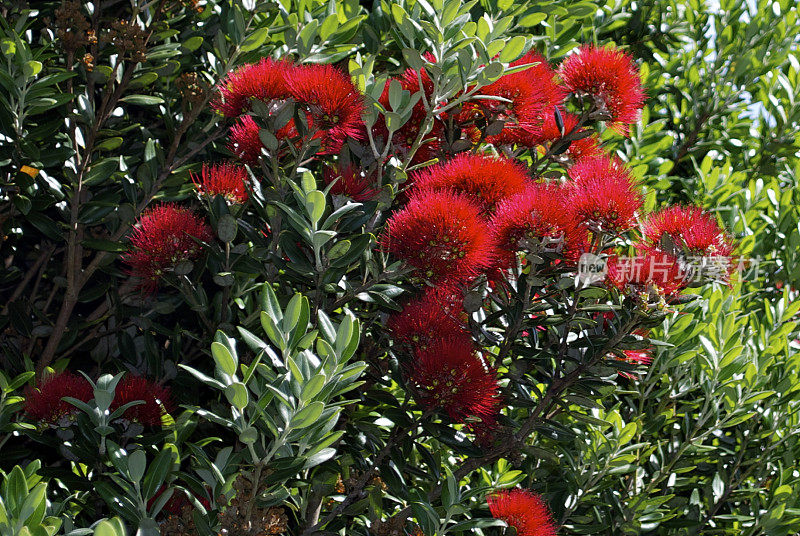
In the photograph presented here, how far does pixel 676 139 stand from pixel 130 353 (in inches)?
83.0

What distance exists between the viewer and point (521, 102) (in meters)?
1.67

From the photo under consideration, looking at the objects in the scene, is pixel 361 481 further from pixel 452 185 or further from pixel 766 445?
pixel 766 445

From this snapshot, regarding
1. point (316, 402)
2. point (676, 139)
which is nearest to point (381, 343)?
point (316, 402)

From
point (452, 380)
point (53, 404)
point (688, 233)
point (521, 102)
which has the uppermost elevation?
point (521, 102)

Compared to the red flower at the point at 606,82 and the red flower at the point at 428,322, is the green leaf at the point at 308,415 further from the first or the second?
the red flower at the point at 606,82

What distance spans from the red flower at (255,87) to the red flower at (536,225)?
0.52m

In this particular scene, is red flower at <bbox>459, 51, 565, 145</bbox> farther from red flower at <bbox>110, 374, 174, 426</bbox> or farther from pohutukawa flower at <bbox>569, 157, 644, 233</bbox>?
red flower at <bbox>110, 374, 174, 426</bbox>

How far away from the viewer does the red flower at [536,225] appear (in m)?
1.38

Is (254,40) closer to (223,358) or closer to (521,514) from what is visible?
(223,358)

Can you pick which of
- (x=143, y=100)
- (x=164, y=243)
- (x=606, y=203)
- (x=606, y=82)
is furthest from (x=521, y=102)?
(x=143, y=100)

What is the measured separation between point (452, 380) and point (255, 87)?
2.34 ft

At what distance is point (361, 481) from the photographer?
1.54 meters

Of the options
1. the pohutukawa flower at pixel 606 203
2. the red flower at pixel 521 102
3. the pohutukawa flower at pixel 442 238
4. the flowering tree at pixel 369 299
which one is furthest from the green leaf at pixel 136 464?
the red flower at pixel 521 102

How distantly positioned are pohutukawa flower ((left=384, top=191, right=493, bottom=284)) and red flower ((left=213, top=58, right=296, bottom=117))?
1.26ft
